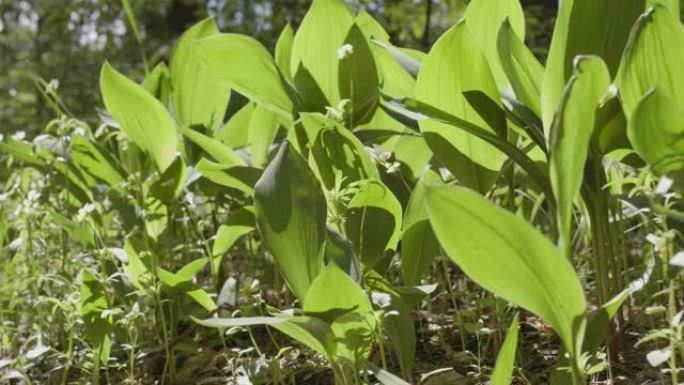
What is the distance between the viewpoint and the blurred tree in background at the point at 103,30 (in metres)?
4.74

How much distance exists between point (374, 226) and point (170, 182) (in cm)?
59

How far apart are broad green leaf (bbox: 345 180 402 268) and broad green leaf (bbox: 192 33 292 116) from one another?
0.35m

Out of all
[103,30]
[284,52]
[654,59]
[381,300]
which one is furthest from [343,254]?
[103,30]

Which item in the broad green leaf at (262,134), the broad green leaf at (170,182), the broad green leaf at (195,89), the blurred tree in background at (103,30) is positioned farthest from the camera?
the blurred tree in background at (103,30)

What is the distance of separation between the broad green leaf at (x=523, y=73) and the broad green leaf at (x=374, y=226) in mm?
241

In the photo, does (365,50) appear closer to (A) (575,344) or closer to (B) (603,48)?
(B) (603,48)

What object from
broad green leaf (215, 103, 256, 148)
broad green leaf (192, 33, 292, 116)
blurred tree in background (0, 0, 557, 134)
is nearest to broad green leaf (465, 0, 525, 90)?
broad green leaf (192, 33, 292, 116)

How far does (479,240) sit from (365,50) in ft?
2.17

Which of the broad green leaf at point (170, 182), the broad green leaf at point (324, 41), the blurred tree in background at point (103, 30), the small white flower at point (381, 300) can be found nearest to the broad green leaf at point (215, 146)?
the broad green leaf at point (170, 182)

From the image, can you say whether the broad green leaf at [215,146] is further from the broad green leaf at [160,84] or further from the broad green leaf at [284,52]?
the broad green leaf at [160,84]

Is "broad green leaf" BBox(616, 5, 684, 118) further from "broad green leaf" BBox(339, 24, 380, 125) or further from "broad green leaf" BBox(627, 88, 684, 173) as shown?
"broad green leaf" BBox(339, 24, 380, 125)

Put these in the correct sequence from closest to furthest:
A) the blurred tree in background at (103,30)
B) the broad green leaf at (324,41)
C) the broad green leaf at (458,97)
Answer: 1. the broad green leaf at (458,97)
2. the broad green leaf at (324,41)
3. the blurred tree in background at (103,30)

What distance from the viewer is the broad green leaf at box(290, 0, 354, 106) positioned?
1516 mm

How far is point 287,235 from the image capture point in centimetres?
113
